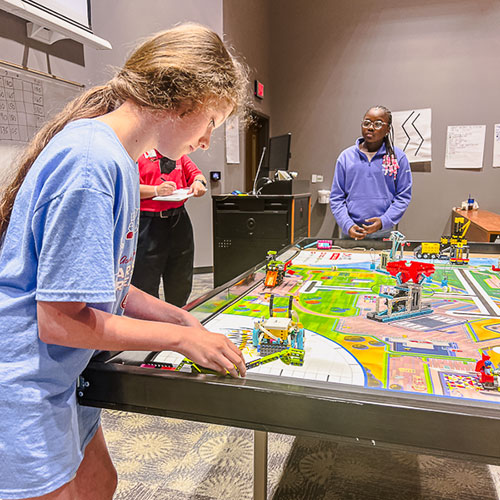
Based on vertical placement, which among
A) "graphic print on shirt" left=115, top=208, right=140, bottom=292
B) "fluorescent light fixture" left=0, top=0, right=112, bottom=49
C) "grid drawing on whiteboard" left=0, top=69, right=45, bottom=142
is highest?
"fluorescent light fixture" left=0, top=0, right=112, bottom=49

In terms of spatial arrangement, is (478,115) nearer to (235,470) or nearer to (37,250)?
(235,470)

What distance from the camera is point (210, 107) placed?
0.76m

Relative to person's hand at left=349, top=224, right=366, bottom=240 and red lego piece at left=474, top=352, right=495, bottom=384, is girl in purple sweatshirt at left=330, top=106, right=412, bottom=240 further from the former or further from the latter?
red lego piece at left=474, top=352, right=495, bottom=384

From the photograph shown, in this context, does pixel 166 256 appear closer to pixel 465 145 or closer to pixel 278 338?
pixel 278 338

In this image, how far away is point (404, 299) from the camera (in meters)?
1.06

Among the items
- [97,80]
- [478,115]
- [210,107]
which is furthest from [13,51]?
[478,115]

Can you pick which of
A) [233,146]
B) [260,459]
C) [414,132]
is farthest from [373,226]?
[414,132]

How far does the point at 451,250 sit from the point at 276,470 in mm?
1113

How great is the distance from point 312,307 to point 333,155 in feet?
13.4

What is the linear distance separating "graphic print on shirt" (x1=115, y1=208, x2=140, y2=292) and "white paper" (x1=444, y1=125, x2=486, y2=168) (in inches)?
180

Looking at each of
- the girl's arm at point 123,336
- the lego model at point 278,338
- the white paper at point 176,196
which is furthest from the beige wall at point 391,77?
the girl's arm at point 123,336

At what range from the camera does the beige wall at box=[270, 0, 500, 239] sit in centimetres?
436

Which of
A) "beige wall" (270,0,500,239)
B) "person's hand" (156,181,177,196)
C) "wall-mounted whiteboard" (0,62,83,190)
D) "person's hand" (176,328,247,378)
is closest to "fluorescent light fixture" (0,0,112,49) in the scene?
"wall-mounted whiteboard" (0,62,83,190)

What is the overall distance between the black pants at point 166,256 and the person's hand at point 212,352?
1.42 meters
